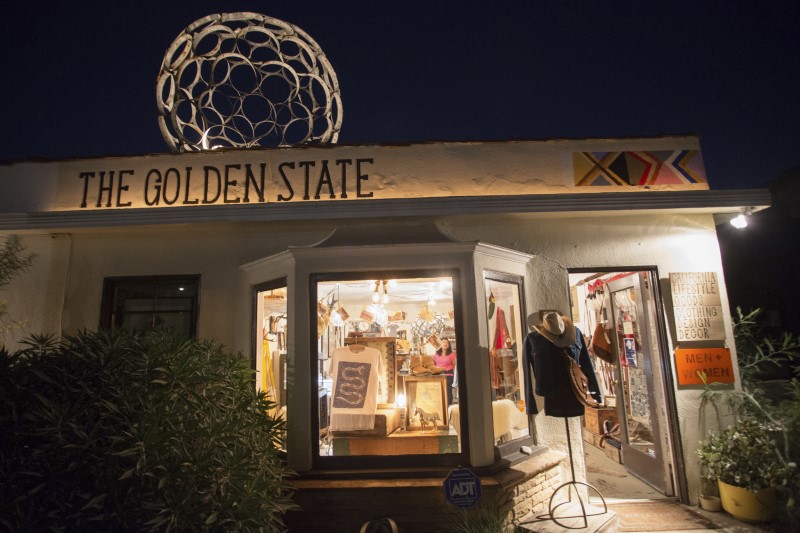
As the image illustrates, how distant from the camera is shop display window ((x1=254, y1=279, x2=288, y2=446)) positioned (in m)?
6.05

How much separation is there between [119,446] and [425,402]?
3.84 metres

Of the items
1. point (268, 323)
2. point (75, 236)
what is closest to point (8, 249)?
point (75, 236)

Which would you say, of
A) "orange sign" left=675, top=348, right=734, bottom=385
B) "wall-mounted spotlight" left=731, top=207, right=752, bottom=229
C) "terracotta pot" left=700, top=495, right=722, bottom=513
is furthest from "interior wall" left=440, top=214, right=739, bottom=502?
"terracotta pot" left=700, top=495, right=722, bottom=513

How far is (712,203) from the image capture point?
5789mm

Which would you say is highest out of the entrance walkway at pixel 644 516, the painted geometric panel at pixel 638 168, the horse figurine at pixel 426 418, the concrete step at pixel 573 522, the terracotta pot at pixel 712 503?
the painted geometric panel at pixel 638 168

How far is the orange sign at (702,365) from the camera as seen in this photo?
231 inches

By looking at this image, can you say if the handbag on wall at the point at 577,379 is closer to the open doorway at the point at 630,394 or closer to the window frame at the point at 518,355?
the window frame at the point at 518,355

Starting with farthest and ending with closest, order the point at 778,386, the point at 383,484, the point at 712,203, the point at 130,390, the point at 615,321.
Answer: the point at 615,321 < the point at 778,386 < the point at 712,203 < the point at 383,484 < the point at 130,390

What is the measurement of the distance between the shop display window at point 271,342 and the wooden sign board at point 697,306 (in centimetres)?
519

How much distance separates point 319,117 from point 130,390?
575 cm

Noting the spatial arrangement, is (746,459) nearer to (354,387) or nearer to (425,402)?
(425,402)

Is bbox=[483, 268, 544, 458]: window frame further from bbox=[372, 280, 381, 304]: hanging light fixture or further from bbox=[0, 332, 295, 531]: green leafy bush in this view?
bbox=[0, 332, 295, 531]: green leafy bush

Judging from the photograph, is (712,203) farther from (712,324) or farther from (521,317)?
(521,317)

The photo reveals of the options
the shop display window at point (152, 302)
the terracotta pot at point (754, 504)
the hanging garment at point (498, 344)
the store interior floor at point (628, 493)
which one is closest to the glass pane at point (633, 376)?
the store interior floor at point (628, 493)
